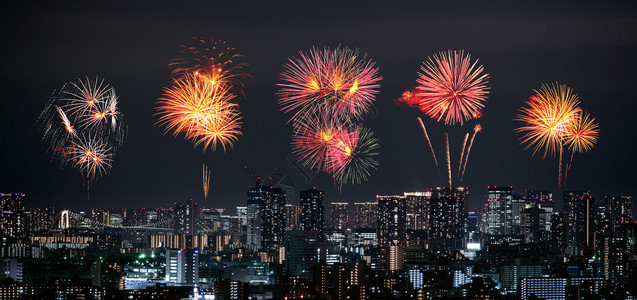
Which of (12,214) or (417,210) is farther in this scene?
(417,210)

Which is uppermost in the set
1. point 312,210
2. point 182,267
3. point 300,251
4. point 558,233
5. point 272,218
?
point 312,210

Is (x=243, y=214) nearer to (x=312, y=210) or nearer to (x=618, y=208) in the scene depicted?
(x=312, y=210)

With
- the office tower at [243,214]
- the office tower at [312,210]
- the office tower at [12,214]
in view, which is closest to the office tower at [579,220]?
the office tower at [312,210]

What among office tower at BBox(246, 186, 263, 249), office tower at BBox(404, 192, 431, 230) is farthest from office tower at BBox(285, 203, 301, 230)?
office tower at BBox(404, 192, 431, 230)

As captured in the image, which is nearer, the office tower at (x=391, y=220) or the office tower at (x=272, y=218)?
the office tower at (x=272, y=218)

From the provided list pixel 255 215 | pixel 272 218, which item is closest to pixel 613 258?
pixel 272 218

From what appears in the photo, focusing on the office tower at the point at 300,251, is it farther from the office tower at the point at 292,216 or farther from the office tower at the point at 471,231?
the office tower at the point at 471,231

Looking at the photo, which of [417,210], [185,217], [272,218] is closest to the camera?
[272,218]
